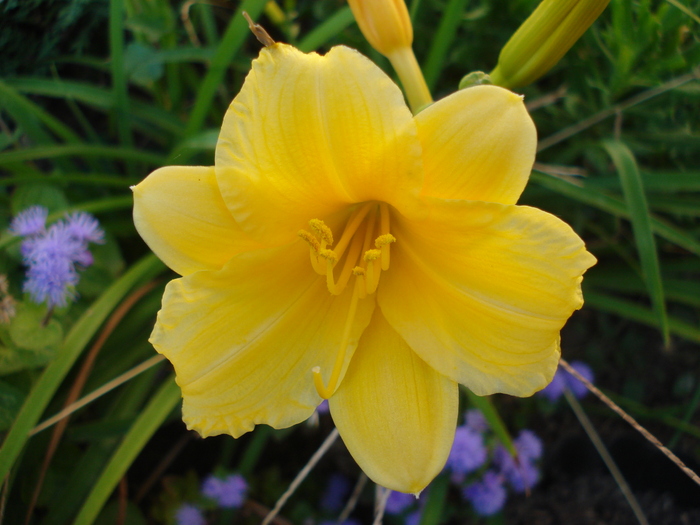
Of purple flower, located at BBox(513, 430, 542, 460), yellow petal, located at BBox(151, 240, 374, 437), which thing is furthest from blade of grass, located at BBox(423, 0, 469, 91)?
purple flower, located at BBox(513, 430, 542, 460)

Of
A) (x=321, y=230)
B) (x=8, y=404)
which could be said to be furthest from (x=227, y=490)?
(x=321, y=230)

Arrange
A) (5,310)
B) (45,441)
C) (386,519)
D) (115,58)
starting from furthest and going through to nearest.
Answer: (386,519), (115,58), (45,441), (5,310)

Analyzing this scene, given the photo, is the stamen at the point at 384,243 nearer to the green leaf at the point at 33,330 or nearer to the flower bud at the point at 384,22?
the flower bud at the point at 384,22

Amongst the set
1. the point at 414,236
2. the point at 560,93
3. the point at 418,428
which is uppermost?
the point at 414,236

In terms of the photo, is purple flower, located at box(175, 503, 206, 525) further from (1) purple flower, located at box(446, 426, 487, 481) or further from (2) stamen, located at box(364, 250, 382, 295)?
(2) stamen, located at box(364, 250, 382, 295)

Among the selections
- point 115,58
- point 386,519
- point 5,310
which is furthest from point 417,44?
point 386,519

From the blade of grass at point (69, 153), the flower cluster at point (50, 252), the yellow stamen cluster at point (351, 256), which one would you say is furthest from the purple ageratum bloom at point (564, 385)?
the blade of grass at point (69, 153)

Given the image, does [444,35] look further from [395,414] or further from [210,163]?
[395,414]

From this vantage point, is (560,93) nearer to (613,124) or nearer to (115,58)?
(613,124)
